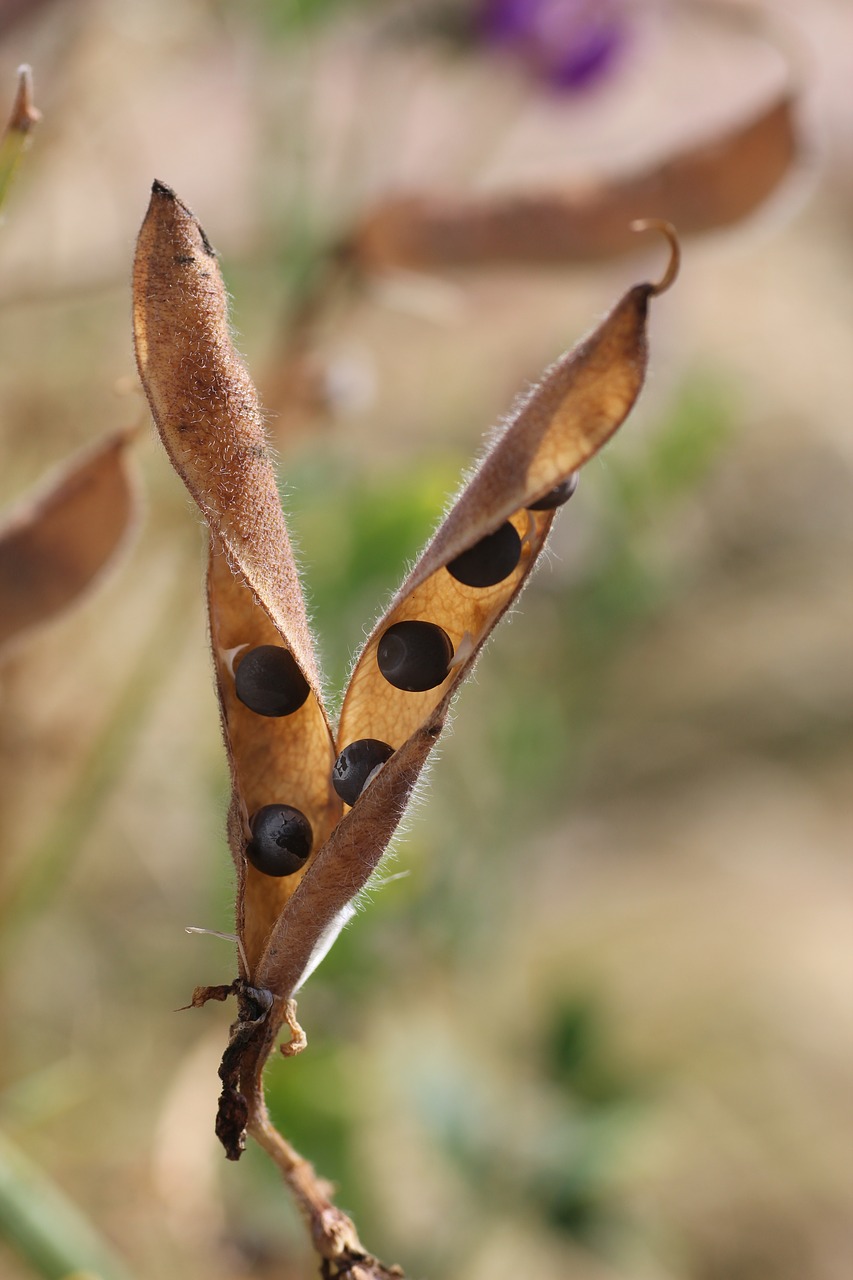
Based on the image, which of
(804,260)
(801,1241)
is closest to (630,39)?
(801,1241)

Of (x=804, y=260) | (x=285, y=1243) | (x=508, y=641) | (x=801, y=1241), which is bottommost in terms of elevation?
(x=801, y=1241)

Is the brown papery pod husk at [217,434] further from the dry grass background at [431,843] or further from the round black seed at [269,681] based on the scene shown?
the dry grass background at [431,843]

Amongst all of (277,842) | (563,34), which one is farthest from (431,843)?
(277,842)

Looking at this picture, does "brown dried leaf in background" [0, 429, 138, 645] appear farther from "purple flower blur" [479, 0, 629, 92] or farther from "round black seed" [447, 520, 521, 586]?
"purple flower blur" [479, 0, 629, 92]

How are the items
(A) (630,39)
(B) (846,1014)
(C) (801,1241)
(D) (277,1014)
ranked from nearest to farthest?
(D) (277,1014), (A) (630,39), (C) (801,1241), (B) (846,1014)

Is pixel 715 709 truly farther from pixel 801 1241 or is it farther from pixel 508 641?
pixel 801 1241

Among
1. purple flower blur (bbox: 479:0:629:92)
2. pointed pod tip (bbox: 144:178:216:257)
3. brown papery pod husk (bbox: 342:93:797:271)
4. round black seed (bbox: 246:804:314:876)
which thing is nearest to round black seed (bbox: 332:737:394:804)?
round black seed (bbox: 246:804:314:876)
